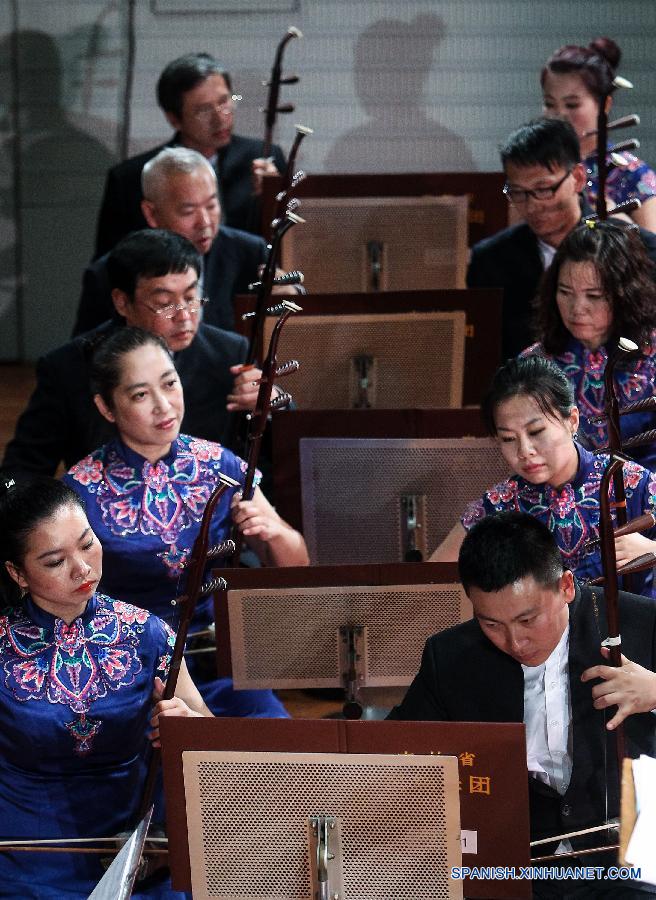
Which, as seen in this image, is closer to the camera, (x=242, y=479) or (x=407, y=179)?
(x=242, y=479)

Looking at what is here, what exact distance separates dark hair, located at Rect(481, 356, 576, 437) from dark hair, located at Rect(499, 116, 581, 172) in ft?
3.14

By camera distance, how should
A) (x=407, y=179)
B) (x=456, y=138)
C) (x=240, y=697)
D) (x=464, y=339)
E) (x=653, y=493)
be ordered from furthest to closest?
(x=456, y=138) < (x=407, y=179) < (x=464, y=339) < (x=240, y=697) < (x=653, y=493)

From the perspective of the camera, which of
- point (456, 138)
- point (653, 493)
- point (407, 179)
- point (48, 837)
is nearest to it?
point (48, 837)

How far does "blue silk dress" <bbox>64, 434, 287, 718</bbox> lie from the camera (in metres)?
2.76

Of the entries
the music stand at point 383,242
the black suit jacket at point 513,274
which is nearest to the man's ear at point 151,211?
the music stand at point 383,242

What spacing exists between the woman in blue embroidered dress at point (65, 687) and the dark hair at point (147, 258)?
36.1 inches

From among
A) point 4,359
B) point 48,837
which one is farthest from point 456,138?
point 48,837

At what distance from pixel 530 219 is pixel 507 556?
1.66m

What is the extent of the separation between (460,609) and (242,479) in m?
0.65

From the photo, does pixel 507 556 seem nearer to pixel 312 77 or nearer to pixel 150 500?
pixel 150 500

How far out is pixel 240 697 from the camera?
2.78 metres

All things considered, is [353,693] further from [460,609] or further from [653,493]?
[653,493]

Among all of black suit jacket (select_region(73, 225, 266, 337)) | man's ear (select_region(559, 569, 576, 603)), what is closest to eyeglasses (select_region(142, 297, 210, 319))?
black suit jacket (select_region(73, 225, 266, 337))

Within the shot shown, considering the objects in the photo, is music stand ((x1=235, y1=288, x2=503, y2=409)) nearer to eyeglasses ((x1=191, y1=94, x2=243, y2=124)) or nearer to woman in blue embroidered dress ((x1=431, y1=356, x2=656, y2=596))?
woman in blue embroidered dress ((x1=431, y1=356, x2=656, y2=596))
